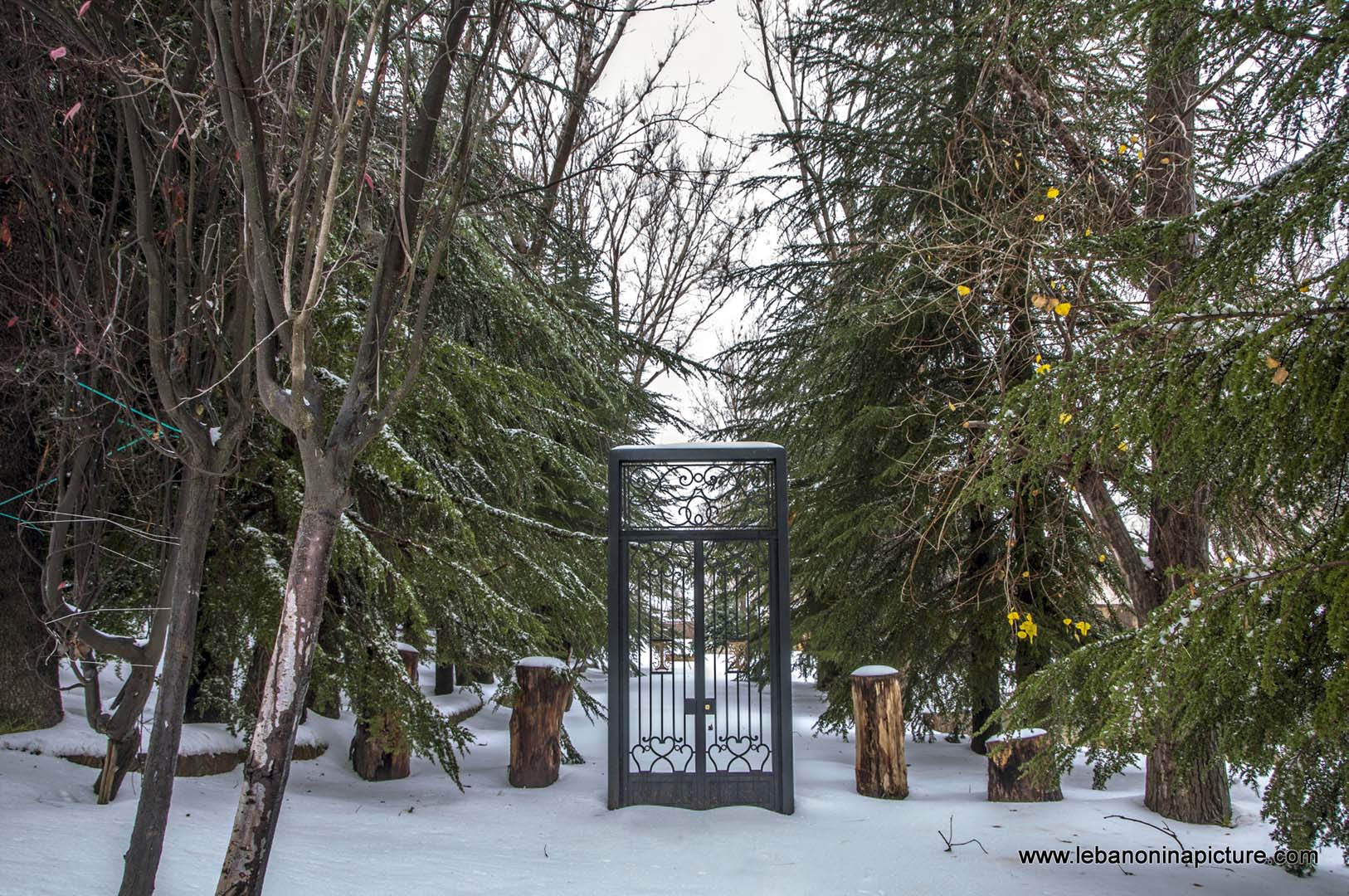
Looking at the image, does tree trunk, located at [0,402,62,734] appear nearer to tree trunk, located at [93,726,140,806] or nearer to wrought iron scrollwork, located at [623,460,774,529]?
tree trunk, located at [93,726,140,806]

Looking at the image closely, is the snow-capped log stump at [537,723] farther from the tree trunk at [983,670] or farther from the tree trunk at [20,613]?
the tree trunk at [983,670]

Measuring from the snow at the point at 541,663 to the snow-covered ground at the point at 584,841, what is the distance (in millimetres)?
846

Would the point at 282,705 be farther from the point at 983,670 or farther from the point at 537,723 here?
the point at 983,670

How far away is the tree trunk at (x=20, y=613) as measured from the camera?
481 centimetres

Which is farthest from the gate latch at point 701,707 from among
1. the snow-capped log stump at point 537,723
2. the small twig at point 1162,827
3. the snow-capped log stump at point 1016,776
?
the small twig at point 1162,827

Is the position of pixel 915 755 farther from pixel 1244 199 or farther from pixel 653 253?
pixel 653 253

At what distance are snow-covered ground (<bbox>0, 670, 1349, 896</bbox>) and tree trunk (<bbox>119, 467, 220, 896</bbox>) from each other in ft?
0.95

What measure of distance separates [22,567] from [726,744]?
4457mm

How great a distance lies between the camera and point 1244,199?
2793 millimetres

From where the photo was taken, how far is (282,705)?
2951 mm

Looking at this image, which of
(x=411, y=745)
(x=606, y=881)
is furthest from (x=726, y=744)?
(x=411, y=745)

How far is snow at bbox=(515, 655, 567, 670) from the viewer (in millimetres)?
6125

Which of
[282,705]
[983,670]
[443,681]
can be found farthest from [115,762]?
[443,681]

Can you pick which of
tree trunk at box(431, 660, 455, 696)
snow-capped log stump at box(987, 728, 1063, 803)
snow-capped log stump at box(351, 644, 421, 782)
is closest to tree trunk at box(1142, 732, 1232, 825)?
snow-capped log stump at box(987, 728, 1063, 803)
